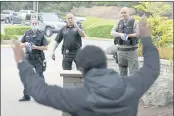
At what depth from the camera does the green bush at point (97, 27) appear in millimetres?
8215

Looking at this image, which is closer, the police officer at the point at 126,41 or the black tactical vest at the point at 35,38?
the police officer at the point at 126,41

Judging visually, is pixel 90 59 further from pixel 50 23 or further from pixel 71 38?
pixel 50 23

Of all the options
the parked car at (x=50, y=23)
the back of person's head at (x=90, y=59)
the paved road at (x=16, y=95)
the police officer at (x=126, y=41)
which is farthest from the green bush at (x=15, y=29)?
the back of person's head at (x=90, y=59)

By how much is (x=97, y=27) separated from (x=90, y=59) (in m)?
7.48

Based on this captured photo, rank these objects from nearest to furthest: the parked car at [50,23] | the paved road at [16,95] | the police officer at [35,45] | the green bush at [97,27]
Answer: the paved road at [16,95]
the police officer at [35,45]
the green bush at [97,27]
the parked car at [50,23]

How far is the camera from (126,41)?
568 cm

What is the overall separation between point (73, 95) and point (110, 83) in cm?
22

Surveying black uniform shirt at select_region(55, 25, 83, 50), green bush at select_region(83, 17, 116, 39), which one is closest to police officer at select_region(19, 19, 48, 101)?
black uniform shirt at select_region(55, 25, 83, 50)

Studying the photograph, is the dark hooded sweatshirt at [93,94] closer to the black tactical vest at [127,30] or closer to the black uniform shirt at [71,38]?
the black tactical vest at [127,30]

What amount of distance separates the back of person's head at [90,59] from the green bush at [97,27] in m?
5.42

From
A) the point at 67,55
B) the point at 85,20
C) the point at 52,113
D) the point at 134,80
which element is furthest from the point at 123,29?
the point at 134,80

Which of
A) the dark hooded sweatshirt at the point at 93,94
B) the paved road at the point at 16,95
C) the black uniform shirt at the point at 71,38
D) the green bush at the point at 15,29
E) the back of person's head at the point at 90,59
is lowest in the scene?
the paved road at the point at 16,95

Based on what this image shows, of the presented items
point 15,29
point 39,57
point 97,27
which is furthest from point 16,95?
point 97,27

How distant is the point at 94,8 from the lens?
7250 millimetres
